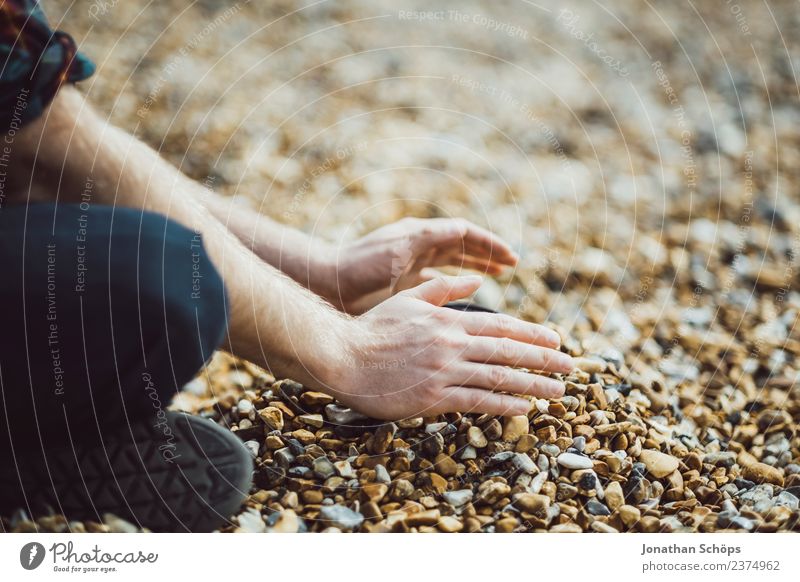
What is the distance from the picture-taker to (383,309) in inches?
38.3

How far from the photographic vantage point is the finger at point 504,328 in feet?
3.14

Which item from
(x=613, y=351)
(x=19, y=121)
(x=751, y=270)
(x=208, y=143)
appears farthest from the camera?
(x=208, y=143)

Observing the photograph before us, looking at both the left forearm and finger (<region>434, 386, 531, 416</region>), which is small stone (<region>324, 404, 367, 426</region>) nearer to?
finger (<region>434, 386, 531, 416</region>)

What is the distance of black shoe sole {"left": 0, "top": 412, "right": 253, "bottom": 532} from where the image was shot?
0.87 meters

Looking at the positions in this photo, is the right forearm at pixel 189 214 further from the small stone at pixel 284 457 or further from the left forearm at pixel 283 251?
the left forearm at pixel 283 251

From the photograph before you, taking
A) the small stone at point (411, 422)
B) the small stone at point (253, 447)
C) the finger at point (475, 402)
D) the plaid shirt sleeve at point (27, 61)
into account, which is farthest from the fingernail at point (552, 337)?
the plaid shirt sleeve at point (27, 61)

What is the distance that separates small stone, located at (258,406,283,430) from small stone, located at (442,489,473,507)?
24 cm

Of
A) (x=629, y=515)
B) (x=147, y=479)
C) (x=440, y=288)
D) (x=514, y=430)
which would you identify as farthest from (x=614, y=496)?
(x=147, y=479)

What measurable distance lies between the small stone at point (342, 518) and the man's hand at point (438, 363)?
13cm

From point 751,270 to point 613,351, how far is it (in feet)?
1.50

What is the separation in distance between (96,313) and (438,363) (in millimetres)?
406
